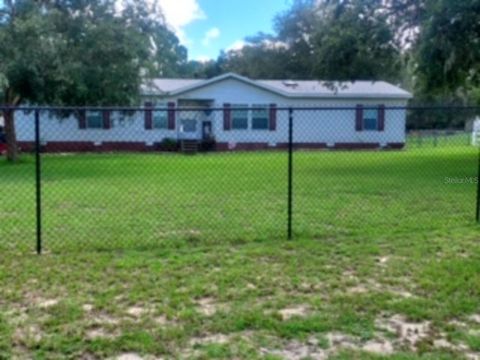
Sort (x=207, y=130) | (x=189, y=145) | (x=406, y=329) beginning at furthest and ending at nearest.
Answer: (x=207, y=130), (x=189, y=145), (x=406, y=329)

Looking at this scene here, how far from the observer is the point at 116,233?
737 cm

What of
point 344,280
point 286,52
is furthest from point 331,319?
point 286,52

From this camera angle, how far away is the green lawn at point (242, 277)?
3670 millimetres

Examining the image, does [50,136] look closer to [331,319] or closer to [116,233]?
[116,233]

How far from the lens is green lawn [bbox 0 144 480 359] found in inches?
144

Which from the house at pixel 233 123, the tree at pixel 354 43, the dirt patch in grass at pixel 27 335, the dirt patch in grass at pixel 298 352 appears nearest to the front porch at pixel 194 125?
the house at pixel 233 123

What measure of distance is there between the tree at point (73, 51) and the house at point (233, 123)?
708cm

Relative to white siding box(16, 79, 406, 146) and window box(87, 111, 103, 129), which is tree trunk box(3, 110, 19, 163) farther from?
window box(87, 111, 103, 129)

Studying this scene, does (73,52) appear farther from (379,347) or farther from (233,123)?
(379,347)

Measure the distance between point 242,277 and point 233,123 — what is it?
78.5 ft

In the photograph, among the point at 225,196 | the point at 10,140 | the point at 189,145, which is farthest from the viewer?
the point at 189,145

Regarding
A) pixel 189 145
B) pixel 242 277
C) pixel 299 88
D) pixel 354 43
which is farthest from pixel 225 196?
pixel 299 88

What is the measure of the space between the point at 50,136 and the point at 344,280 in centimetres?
2628

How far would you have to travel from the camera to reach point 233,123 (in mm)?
28750
